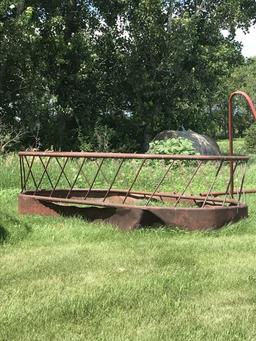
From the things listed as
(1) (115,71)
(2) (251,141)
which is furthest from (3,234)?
(2) (251,141)

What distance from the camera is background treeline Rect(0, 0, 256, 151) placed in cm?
1900

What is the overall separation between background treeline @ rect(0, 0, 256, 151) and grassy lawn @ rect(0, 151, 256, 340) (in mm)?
12945

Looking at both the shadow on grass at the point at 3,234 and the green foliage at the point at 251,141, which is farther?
the green foliage at the point at 251,141

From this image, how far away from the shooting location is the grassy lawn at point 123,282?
127 inches

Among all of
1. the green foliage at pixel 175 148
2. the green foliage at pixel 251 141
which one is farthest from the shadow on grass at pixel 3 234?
the green foliage at pixel 251 141

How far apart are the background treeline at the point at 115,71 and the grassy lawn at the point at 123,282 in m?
12.9

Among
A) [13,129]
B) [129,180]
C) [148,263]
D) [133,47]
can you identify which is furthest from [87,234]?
[133,47]

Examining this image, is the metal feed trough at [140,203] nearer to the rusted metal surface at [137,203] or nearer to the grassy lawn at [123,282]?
the rusted metal surface at [137,203]

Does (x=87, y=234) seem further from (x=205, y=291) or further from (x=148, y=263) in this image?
(x=205, y=291)

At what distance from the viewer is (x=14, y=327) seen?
322 centimetres

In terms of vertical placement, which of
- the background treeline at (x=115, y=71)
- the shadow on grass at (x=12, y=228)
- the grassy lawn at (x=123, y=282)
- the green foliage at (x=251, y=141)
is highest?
the background treeline at (x=115, y=71)

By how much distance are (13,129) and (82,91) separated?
3.37 m

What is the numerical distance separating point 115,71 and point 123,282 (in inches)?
683

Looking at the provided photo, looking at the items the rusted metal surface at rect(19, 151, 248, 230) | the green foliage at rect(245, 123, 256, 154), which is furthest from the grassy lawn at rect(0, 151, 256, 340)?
the green foliage at rect(245, 123, 256, 154)
